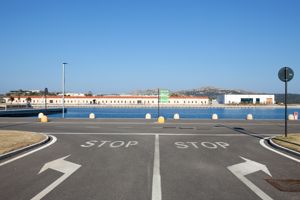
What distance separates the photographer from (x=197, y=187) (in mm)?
7574

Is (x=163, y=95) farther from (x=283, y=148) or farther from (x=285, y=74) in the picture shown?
(x=283, y=148)

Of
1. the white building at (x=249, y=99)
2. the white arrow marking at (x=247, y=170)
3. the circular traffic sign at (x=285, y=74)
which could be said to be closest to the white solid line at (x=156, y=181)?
the white arrow marking at (x=247, y=170)

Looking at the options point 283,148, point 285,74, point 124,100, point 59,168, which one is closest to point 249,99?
point 124,100

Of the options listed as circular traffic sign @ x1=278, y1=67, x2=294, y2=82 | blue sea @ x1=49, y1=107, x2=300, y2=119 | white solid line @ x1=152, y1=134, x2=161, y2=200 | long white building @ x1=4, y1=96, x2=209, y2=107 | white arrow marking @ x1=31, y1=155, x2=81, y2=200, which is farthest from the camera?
long white building @ x1=4, y1=96, x2=209, y2=107

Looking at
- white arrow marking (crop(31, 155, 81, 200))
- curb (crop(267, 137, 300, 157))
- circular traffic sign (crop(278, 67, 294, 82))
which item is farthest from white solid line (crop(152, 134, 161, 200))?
circular traffic sign (crop(278, 67, 294, 82))

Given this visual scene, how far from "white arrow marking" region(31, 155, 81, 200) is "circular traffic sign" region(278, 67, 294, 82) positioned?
11861 millimetres

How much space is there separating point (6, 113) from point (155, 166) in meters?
50.8

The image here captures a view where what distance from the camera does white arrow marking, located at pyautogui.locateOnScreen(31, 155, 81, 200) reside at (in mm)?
7274

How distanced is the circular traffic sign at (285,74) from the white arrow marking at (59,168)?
1186 centimetres

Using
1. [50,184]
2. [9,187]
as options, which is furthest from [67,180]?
[9,187]

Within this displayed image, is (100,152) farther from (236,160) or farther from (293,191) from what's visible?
(293,191)

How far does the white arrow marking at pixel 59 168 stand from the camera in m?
7.27

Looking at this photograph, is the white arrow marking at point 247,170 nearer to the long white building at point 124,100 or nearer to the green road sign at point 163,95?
the green road sign at point 163,95

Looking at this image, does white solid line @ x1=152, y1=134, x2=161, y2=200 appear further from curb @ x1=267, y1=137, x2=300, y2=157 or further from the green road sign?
the green road sign
